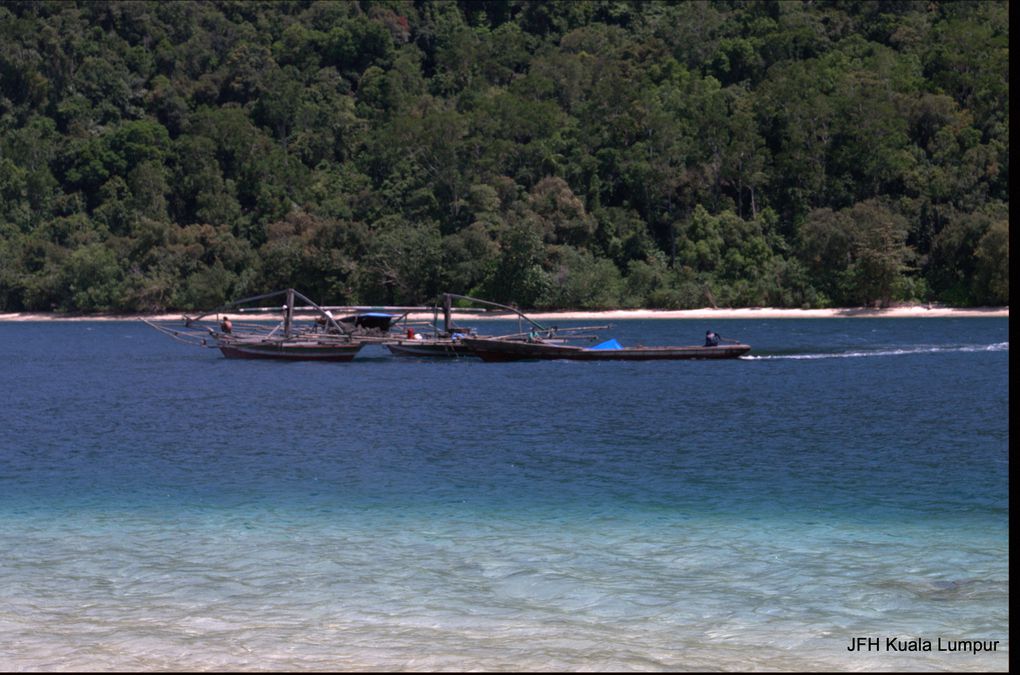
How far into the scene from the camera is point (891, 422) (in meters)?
34.9

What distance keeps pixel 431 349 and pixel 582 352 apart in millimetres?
7830

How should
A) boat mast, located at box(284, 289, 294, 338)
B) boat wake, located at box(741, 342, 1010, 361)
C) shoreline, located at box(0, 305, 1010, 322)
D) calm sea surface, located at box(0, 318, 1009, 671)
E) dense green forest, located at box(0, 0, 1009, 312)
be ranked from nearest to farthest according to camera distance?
1. calm sea surface, located at box(0, 318, 1009, 671)
2. boat wake, located at box(741, 342, 1010, 361)
3. boat mast, located at box(284, 289, 294, 338)
4. shoreline, located at box(0, 305, 1010, 322)
5. dense green forest, located at box(0, 0, 1009, 312)

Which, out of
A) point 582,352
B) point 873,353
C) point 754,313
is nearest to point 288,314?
point 582,352

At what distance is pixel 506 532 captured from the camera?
19.0m

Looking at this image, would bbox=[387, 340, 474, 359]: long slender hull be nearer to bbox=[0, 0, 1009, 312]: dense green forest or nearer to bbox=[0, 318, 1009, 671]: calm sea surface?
bbox=[0, 318, 1009, 671]: calm sea surface

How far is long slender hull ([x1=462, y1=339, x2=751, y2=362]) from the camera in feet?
189

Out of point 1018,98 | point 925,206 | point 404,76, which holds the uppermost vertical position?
point 404,76

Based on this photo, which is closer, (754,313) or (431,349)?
(431,349)

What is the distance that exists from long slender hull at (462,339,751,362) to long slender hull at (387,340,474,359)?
92cm

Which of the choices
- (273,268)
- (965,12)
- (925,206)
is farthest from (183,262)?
(965,12)

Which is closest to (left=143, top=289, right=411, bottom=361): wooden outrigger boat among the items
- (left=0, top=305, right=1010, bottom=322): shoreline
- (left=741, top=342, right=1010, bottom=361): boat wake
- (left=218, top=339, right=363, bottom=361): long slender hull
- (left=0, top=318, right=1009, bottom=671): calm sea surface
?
(left=218, top=339, right=363, bottom=361): long slender hull

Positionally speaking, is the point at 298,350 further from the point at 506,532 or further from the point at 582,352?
the point at 506,532

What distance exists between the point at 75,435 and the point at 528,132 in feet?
331

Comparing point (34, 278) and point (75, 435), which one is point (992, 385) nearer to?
point (75, 435)
